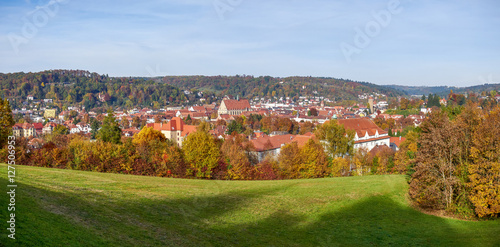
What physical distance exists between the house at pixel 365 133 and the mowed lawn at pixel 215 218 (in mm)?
46423

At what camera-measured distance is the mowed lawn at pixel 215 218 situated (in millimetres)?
12592

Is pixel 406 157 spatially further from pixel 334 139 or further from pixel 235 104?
pixel 235 104

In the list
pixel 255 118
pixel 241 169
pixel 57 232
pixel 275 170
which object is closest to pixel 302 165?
pixel 275 170

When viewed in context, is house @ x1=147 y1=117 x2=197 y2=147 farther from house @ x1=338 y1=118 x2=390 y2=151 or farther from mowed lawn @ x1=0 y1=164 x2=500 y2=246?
mowed lawn @ x1=0 y1=164 x2=500 y2=246

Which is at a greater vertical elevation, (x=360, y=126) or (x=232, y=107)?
(x=232, y=107)

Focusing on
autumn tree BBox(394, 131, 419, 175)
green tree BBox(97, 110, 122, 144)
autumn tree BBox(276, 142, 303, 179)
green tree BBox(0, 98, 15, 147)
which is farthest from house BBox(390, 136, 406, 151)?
green tree BBox(0, 98, 15, 147)

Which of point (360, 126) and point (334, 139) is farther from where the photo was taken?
point (360, 126)

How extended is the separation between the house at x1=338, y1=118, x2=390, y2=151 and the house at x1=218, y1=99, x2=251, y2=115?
10861 cm

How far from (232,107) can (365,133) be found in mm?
114763

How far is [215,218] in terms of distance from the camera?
17.7m

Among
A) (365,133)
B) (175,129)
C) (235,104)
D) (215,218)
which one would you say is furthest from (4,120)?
(235,104)

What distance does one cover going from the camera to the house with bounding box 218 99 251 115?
593 feet

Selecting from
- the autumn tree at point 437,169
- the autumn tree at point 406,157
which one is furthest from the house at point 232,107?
the autumn tree at point 437,169

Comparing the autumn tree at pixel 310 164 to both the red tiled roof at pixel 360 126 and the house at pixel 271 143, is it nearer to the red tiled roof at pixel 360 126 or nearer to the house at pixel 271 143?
the house at pixel 271 143
